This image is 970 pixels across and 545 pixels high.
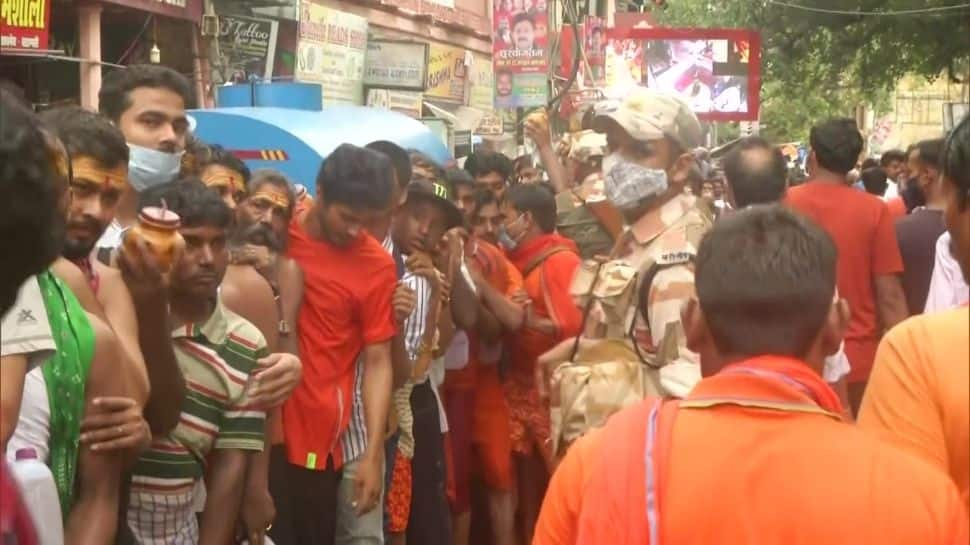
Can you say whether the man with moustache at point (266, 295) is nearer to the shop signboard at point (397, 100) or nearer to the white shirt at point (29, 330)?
the white shirt at point (29, 330)

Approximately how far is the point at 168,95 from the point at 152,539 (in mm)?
1640

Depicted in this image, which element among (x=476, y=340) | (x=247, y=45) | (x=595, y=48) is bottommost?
(x=476, y=340)

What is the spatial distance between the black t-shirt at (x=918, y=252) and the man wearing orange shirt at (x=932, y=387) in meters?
Result: 5.18

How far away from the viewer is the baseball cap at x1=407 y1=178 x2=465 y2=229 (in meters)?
6.62

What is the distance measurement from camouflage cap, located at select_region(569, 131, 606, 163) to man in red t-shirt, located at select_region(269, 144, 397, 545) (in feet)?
11.3

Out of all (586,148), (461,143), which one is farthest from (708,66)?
(586,148)

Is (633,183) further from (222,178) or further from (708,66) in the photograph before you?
(708,66)

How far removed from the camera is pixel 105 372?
11.0 ft

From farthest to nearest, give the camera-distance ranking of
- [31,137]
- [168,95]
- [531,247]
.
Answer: [531,247] < [168,95] < [31,137]

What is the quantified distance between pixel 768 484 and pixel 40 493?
1.27m

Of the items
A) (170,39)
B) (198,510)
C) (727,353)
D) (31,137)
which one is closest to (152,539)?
(198,510)

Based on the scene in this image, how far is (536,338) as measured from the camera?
7637mm

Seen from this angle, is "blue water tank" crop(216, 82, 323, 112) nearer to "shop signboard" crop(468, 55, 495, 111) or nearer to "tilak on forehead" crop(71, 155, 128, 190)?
"tilak on forehead" crop(71, 155, 128, 190)

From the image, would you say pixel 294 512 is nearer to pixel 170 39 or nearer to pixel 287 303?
pixel 287 303
